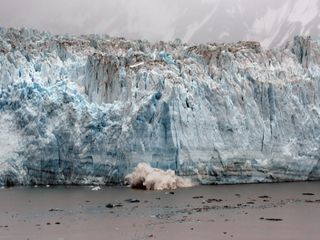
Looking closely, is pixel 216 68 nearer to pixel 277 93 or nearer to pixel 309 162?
pixel 277 93

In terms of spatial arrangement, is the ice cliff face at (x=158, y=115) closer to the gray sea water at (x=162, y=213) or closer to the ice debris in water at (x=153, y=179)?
the ice debris in water at (x=153, y=179)

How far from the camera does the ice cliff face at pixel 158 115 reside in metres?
27.2

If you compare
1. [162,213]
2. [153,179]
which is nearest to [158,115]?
[153,179]

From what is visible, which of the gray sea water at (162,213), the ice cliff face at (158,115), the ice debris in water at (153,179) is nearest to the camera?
the gray sea water at (162,213)

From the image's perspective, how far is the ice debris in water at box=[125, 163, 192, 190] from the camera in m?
26.0

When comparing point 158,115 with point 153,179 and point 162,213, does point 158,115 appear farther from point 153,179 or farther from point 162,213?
point 162,213

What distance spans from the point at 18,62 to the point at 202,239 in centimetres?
1946

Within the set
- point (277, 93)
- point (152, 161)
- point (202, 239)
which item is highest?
point (277, 93)

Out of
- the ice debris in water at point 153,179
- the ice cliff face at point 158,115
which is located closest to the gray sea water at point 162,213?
the ice debris in water at point 153,179

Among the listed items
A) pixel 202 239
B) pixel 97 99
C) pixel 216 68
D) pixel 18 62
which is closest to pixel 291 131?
pixel 216 68

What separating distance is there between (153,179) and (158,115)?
315 centimetres

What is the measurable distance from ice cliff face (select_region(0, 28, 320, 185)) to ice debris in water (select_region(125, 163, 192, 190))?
47 centimetres

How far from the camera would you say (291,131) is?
29.1 m

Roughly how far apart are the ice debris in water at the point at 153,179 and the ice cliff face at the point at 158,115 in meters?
0.47
